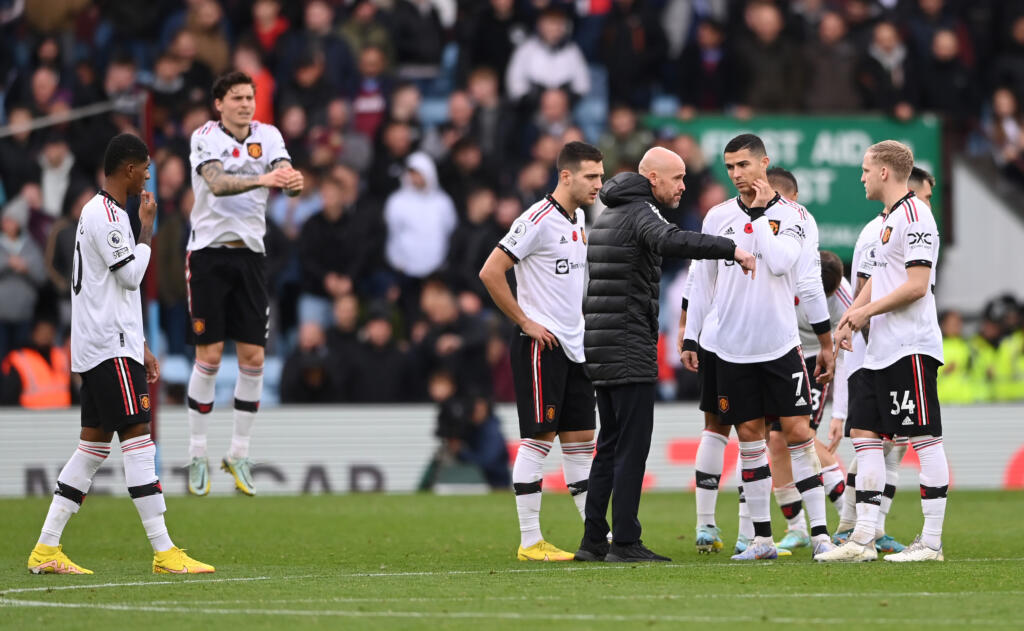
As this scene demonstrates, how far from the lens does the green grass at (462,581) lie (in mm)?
8805

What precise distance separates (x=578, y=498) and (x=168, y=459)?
7939 millimetres

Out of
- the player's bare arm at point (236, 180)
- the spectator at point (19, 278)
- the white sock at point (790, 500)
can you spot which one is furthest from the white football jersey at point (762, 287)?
the spectator at point (19, 278)

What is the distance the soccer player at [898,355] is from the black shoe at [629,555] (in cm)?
124

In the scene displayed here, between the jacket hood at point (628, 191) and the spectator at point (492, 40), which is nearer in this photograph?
the jacket hood at point (628, 191)

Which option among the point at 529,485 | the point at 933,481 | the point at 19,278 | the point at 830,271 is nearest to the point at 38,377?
the point at 19,278

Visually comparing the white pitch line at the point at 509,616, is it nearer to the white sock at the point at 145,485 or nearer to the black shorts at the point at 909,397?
the white sock at the point at 145,485

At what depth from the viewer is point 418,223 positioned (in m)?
21.6

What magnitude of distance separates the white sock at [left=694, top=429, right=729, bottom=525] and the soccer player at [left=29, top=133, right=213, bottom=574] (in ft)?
12.6

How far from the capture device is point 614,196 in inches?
459

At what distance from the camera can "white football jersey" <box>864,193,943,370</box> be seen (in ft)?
36.7

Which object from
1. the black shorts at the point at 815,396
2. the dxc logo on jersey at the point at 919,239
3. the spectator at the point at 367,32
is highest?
the spectator at the point at 367,32

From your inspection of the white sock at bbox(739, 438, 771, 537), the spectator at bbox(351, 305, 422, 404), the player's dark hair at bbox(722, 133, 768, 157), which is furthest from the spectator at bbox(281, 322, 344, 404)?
the player's dark hair at bbox(722, 133, 768, 157)

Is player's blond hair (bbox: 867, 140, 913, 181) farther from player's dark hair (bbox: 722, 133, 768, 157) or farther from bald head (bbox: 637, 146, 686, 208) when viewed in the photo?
bald head (bbox: 637, 146, 686, 208)

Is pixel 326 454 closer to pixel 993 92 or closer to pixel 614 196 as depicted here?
pixel 614 196
